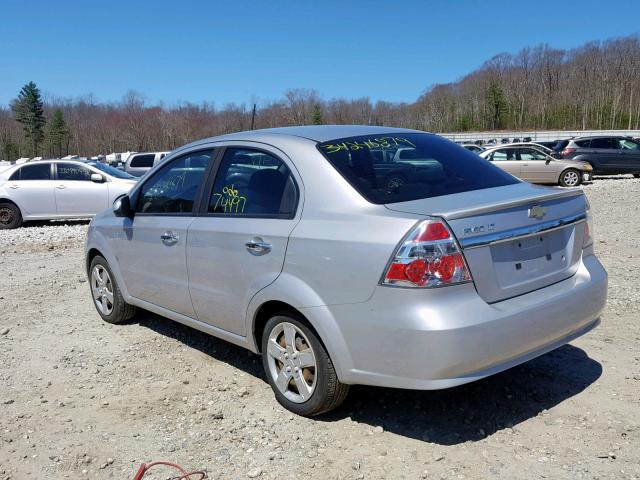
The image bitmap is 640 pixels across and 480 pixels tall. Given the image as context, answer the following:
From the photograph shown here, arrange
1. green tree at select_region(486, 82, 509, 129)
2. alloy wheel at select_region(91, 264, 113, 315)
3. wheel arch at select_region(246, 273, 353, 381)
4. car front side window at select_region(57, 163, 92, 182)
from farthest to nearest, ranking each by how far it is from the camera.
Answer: green tree at select_region(486, 82, 509, 129) → car front side window at select_region(57, 163, 92, 182) → alloy wheel at select_region(91, 264, 113, 315) → wheel arch at select_region(246, 273, 353, 381)

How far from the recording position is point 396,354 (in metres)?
3.07

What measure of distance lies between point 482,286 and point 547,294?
20.1 inches

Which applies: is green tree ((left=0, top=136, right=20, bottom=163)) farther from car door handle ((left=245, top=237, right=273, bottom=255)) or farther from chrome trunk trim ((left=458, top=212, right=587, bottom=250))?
chrome trunk trim ((left=458, top=212, right=587, bottom=250))

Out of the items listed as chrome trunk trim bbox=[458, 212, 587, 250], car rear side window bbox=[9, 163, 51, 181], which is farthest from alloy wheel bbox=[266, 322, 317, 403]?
car rear side window bbox=[9, 163, 51, 181]

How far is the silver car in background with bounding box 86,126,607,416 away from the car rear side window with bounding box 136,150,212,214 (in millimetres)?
18

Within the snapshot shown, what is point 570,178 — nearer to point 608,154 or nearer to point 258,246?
point 608,154

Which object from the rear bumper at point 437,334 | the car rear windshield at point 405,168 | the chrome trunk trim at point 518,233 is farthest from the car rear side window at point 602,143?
the rear bumper at point 437,334

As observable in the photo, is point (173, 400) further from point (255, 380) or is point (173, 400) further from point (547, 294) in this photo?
point (547, 294)

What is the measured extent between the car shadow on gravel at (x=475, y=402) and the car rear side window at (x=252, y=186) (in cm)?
128

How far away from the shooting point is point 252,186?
13.0 feet

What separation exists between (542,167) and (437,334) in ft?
67.1

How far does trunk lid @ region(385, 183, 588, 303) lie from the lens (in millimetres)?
3094

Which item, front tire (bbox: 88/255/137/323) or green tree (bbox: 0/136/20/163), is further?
green tree (bbox: 0/136/20/163)

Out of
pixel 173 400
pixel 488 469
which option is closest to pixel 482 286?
pixel 488 469
